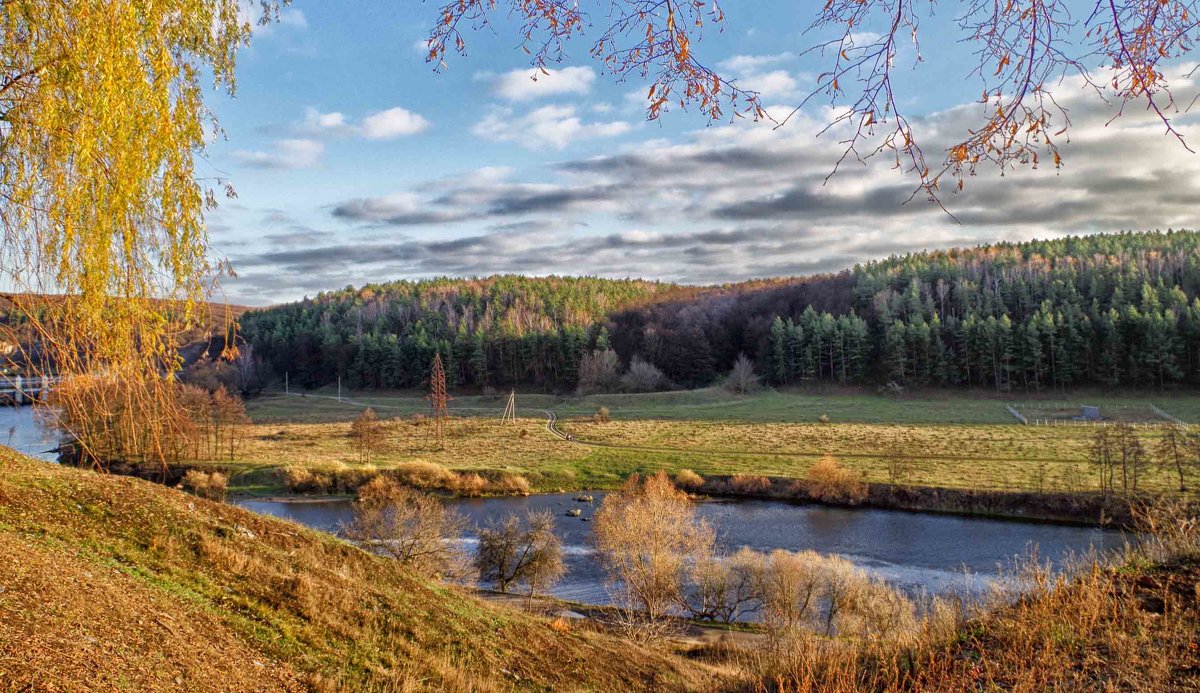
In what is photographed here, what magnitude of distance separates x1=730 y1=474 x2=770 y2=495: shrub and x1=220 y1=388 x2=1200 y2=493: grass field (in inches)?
57.5

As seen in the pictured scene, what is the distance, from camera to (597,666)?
10406 mm

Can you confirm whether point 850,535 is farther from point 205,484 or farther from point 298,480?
point 205,484

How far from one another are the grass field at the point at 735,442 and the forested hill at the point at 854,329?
21.5 ft

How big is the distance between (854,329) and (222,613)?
89.8 meters

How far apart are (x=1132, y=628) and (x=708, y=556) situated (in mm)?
19361

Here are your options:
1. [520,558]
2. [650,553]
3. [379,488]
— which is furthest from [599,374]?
[650,553]

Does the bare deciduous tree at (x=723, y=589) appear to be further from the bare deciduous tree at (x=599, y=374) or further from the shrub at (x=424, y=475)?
the bare deciduous tree at (x=599, y=374)

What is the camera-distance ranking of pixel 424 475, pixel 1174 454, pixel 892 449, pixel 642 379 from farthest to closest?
pixel 642 379, pixel 892 449, pixel 424 475, pixel 1174 454

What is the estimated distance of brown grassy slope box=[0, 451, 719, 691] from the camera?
5496mm

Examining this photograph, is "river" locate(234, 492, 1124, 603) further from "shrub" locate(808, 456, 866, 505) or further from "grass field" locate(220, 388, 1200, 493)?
"grass field" locate(220, 388, 1200, 493)

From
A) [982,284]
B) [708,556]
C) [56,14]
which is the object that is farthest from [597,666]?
[982,284]

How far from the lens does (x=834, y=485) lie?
1554 inches

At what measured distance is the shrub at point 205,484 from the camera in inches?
1575

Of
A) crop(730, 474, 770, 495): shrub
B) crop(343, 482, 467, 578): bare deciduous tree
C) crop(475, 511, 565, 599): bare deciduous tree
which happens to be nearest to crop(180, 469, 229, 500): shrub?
crop(343, 482, 467, 578): bare deciduous tree
